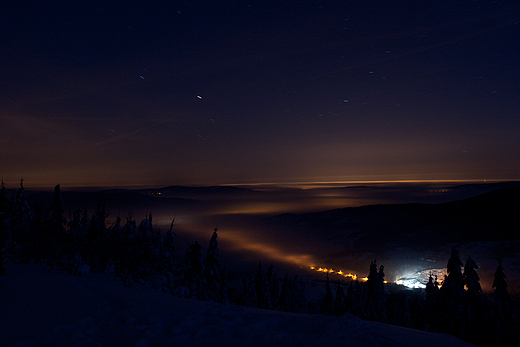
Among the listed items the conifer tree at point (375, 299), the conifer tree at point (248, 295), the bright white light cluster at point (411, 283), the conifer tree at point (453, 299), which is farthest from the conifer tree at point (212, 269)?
the bright white light cluster at point (411, 283)

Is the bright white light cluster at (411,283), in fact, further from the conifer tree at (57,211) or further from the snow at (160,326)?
the snow at (160,326)

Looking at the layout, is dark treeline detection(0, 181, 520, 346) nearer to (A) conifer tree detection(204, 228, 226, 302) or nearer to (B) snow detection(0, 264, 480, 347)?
(A) conifer tree detection(204, 228, 226, 302)

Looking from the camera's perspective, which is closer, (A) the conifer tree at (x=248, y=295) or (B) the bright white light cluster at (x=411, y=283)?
(A) the conifer tree at (x=248, y=295)

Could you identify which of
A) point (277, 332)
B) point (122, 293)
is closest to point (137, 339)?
point (277, 332)

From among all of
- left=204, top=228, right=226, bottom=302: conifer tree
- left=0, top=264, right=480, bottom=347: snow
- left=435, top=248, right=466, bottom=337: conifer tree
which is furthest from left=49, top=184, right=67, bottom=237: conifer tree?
left=435, top=248, right=466, bottom=337: conifer tree

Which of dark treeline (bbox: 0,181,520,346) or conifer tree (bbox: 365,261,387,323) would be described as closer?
dark treeline (bbox: 0,181,520,346)

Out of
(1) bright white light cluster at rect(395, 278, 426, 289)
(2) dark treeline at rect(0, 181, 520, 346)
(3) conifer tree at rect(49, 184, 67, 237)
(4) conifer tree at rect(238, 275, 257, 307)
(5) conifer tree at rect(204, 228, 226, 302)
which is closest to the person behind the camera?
(2) dark treeline at rect(0, 181, 520, 346)

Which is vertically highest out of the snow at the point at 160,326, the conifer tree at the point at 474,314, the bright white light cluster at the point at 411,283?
the snow at the point at 160,326

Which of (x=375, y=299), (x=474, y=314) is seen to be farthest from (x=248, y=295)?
(x=474, y=314)

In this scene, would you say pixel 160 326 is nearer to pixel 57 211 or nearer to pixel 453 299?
pixel 453 299
